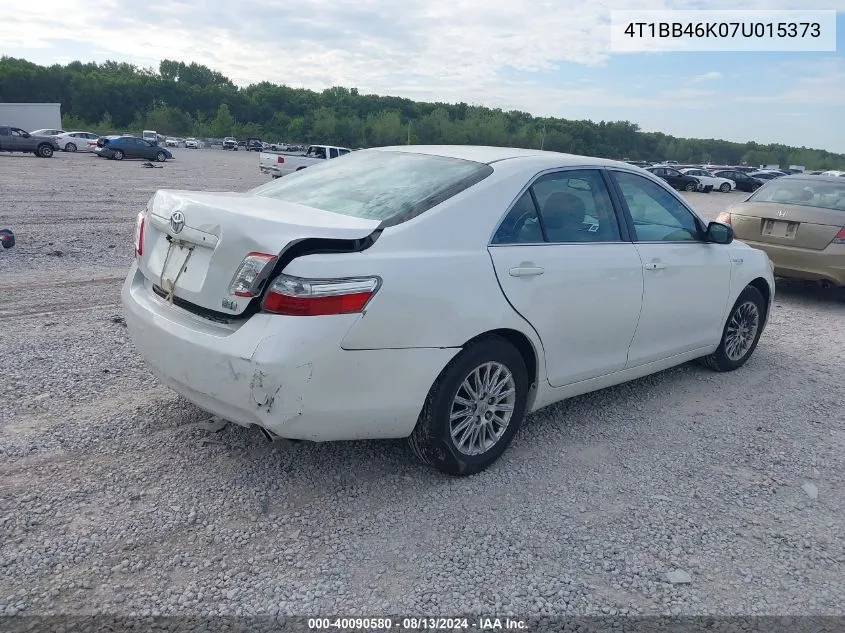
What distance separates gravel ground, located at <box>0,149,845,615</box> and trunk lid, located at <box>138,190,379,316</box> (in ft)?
3.08

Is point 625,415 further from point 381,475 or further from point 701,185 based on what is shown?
point 701,185

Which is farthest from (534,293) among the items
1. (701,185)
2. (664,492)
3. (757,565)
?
(701,185)

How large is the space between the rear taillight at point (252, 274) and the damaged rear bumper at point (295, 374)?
0.43ft

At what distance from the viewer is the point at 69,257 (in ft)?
28.0

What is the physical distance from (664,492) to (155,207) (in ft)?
9.91

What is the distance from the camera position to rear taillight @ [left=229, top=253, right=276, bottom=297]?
2.88 metres

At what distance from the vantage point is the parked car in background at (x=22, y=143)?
3278 centimetres

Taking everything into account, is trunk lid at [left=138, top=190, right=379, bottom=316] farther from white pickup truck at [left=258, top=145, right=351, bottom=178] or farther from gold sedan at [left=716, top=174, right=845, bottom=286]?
white pickup truck at [left=258, top=145, right=351, bottom=178]

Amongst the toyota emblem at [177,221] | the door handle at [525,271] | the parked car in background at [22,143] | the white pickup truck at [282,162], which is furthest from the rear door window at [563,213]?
the parked car in background at [22,143]

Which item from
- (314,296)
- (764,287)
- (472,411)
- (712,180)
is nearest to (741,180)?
(712,180)

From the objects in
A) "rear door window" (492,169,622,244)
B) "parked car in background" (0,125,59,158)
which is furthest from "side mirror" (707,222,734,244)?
"parked car in background" (0,125,59,158)

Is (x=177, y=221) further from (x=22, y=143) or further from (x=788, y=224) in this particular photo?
(x=22, y=143)

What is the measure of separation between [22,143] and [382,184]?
118ft

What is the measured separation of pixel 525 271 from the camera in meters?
3.54
